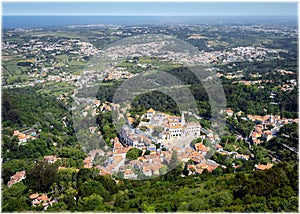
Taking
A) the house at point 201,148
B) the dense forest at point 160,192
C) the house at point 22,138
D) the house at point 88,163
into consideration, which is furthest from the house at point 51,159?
the house at point 201,148

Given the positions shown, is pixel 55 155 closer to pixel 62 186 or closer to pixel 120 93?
pixel 62 186

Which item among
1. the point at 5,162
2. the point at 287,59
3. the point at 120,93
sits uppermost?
the point at 287,59

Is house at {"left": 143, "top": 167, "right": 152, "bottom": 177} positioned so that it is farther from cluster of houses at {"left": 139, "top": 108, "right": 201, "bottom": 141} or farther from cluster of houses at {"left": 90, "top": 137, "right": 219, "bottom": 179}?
cluster of houses at {"left": 139, "top": 108, "right": 201, "bottom": 141}

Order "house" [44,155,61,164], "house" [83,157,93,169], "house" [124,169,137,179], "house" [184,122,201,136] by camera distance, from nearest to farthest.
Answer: "house" [124,169,137,179] → "house" [83,157,93,169] → "house" [44,155,61,164] → "house" [184,122,201,136]

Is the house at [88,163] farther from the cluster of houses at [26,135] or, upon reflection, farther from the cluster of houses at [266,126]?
the cluster of houses at [266,126]

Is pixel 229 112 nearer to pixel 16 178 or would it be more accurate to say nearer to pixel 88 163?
pixel 88 163

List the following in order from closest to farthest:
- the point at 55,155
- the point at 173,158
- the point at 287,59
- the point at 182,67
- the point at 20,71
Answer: the point at 173,158 → the point at 55,155 → the point at 182,67 → the point at 20,71 → the point at 287,59

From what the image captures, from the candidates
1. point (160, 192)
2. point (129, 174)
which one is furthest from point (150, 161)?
point (160, 192)

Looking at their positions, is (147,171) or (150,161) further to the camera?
(150,161)

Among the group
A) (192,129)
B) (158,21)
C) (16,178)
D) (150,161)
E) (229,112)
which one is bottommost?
(16,178)

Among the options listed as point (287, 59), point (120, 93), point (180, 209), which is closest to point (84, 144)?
point (180, 209)

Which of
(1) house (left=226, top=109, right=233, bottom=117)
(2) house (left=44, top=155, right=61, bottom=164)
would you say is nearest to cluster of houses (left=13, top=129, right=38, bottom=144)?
(2) house (left=44, top=155, right=61, bottom=164)
